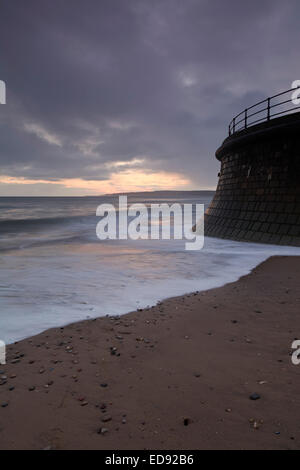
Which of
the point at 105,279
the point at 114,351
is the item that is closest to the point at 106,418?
the point at 114,351

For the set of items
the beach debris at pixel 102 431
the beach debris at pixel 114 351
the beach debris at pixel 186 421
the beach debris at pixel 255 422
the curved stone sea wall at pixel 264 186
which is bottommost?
the beach debris at pixel 102 431

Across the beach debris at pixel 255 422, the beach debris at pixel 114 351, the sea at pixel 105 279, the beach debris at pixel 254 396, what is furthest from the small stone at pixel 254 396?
the sea at pixel 105 279

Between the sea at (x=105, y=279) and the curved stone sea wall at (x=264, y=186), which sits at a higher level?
the curved stone sea wall at (x=264, y=186)

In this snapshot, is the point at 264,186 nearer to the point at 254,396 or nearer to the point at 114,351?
the point at 114,351

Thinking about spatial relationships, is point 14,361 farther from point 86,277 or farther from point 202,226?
point 202,226

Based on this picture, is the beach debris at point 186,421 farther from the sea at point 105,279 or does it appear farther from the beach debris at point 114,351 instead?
the sea at point 105,279

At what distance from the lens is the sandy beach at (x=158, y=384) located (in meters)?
2.14

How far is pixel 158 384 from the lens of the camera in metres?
2.80

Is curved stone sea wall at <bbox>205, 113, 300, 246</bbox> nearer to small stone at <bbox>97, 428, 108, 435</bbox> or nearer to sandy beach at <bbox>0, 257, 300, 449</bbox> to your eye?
sandy beach at <bbox>0, 257, 300, 449</bbox>

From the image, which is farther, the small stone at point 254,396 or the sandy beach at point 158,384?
the small stone at point 254,396

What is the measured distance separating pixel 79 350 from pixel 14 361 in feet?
2.49

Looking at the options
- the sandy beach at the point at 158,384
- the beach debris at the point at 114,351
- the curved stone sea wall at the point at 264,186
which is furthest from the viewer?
the curved stone sea wall at the point at 264,186

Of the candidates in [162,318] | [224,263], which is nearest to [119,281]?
[162,318]

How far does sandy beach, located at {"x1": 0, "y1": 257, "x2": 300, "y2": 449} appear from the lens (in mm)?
2145
